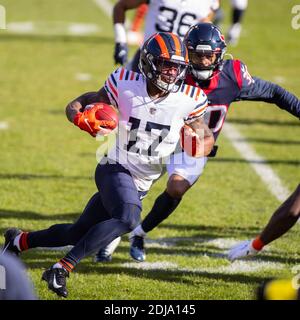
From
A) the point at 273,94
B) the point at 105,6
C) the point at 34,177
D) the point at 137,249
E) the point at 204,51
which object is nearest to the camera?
the point at 204,51

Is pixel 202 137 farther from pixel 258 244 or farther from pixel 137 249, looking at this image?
pixel 137 249

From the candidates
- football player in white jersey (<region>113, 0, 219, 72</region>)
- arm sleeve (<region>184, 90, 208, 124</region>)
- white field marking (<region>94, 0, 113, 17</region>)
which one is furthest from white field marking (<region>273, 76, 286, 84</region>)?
arm sleeve (<region>184, 90, 208, 124</region>)

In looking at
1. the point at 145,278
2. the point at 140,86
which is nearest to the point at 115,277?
the point at 145,278

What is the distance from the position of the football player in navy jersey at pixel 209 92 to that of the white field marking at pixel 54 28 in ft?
32.8

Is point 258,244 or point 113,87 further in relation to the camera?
point 113,87

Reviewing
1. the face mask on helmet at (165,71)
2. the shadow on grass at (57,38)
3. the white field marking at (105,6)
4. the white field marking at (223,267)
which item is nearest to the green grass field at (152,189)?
the white field marking at (223,267)

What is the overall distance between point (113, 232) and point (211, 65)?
4.44 ft

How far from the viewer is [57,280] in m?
4.24

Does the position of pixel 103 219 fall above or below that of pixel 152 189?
above

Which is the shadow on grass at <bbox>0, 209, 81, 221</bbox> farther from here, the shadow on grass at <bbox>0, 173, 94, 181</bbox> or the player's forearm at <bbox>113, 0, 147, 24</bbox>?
the player's forearm at <bbox>113, 0, 147, 24</bbox>

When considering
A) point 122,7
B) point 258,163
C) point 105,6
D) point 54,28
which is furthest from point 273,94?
point 105,6

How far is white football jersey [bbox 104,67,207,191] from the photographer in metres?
4.64

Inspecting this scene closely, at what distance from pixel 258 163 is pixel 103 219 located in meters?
3.45

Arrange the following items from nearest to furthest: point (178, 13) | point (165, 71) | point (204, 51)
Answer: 1. point (165, 71)
2. point (204, 51)
3. point (178, 13)
